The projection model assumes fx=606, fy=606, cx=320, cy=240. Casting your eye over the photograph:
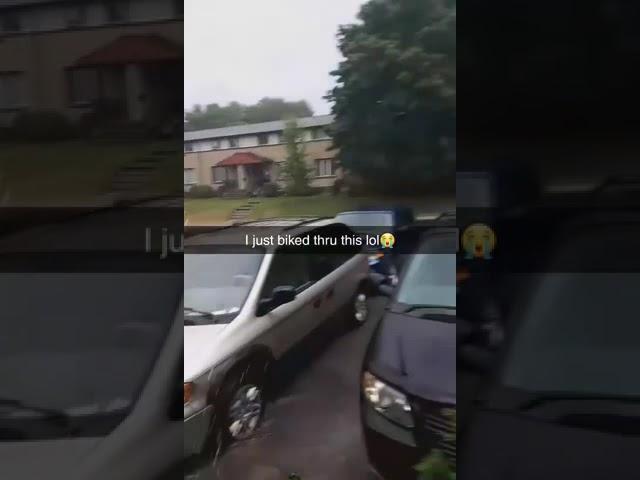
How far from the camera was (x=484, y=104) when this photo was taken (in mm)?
1996

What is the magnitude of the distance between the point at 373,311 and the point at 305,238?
0.34 metres

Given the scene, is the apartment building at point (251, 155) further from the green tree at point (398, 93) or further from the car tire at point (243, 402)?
the car tire at point (243, 402)

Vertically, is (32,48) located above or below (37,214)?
above

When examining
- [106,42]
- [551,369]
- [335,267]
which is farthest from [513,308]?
[106,42]

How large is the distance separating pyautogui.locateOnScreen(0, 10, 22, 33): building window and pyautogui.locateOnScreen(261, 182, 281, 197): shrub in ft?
3.57

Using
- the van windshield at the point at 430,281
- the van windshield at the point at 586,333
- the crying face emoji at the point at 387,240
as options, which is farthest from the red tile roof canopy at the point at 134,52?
the van windshield at the point at 586,333

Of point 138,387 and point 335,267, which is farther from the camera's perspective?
point 138,387

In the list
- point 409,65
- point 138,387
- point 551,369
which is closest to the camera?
point 409,65

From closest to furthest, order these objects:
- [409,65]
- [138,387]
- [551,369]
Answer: [409,65] → [551,369] → [138,387]

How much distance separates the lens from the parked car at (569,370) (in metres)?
2.04

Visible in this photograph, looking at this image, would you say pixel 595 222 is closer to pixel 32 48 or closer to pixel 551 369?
pixel 551 369

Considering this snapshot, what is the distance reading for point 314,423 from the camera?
208 cm

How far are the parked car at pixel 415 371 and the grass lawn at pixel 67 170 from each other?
94cm

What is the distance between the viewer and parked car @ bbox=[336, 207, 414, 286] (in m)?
2.01
